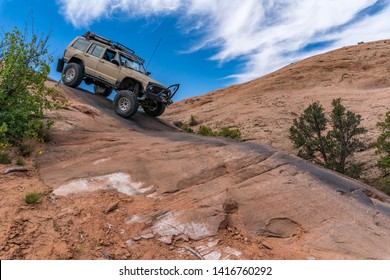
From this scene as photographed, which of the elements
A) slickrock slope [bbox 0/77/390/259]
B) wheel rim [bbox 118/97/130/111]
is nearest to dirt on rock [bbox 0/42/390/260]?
slickrock slope [bbox 0/77/390/259]

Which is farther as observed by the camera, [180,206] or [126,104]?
[126,104]

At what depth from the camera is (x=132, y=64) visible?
50.8ft

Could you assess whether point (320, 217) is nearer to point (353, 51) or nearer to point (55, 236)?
point (55, 236)

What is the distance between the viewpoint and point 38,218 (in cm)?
584

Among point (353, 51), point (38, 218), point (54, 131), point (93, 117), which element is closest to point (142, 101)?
point (93, 117)

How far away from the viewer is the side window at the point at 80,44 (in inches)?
635

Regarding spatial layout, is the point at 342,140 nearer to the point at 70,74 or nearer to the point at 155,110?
the point at 155,110

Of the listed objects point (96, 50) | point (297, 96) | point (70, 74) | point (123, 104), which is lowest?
point (123, 104)

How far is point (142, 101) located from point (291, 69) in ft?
96.5

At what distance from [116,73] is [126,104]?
5.48 ft

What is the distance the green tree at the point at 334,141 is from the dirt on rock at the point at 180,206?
1072 centimetres

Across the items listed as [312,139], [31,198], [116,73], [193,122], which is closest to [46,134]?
[31,198]

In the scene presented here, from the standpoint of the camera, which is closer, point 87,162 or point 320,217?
point 320,217
